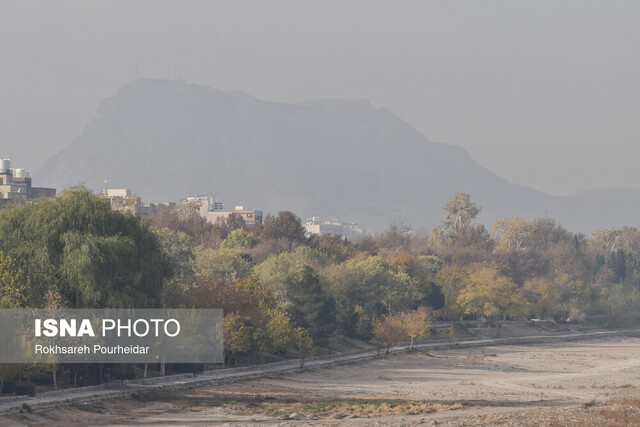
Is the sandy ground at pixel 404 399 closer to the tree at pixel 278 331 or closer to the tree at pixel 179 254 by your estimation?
the tree at pixel 278 331

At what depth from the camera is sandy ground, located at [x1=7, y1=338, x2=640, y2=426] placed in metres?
62.9

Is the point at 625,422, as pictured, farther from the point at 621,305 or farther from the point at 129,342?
the point at 621,305

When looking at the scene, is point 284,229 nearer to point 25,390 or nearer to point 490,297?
point 490,297

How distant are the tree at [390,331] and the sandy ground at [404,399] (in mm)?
2783

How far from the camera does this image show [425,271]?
168000mm

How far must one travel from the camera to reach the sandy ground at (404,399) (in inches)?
2475

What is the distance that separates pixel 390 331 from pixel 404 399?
139 ft

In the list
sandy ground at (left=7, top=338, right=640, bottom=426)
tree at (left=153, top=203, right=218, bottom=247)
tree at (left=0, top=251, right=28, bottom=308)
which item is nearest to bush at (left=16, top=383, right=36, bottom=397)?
sandy ground at (left=7, top=338, right=640, bottom=426)

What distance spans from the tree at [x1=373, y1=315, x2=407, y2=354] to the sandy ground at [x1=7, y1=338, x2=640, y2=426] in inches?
110

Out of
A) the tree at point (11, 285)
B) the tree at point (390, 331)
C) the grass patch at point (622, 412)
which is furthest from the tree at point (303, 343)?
the tree at point (11, 285)

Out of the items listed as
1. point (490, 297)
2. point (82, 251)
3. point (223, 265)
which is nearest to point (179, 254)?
point (223, 265)

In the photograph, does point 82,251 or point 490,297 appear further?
point 490,297

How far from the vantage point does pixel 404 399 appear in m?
75.2

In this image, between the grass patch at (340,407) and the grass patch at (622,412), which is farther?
the grass patch at (622,412)
